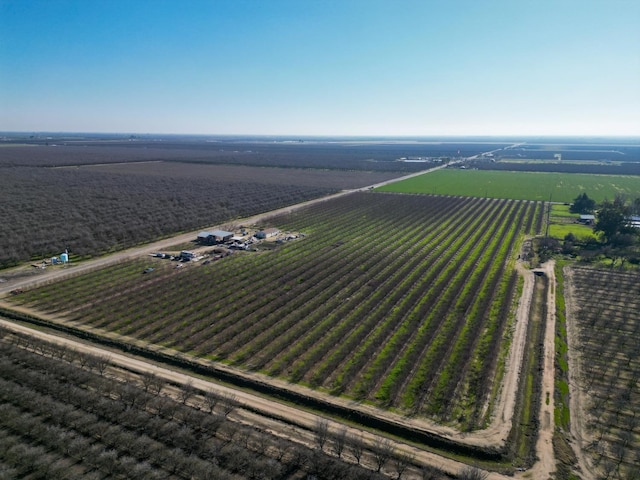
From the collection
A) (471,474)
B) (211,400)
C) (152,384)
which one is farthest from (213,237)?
(471,474)

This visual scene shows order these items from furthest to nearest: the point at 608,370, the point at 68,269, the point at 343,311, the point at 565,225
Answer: the point at 565,225 < the point at 68,269 < the point at 343,311 < the point at 608,370

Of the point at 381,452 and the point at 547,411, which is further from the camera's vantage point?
the point at 547,411

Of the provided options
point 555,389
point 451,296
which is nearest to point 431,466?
point 555,389

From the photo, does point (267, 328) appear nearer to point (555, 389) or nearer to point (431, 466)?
point (431, 466)

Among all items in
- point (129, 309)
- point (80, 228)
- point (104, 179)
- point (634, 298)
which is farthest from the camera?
point (104, 179)

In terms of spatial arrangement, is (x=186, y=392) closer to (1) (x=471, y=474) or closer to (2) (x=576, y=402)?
(1) (x=471, y=474)

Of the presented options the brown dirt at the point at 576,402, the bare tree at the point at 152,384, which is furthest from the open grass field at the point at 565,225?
the bare tree at the point at 152,384
